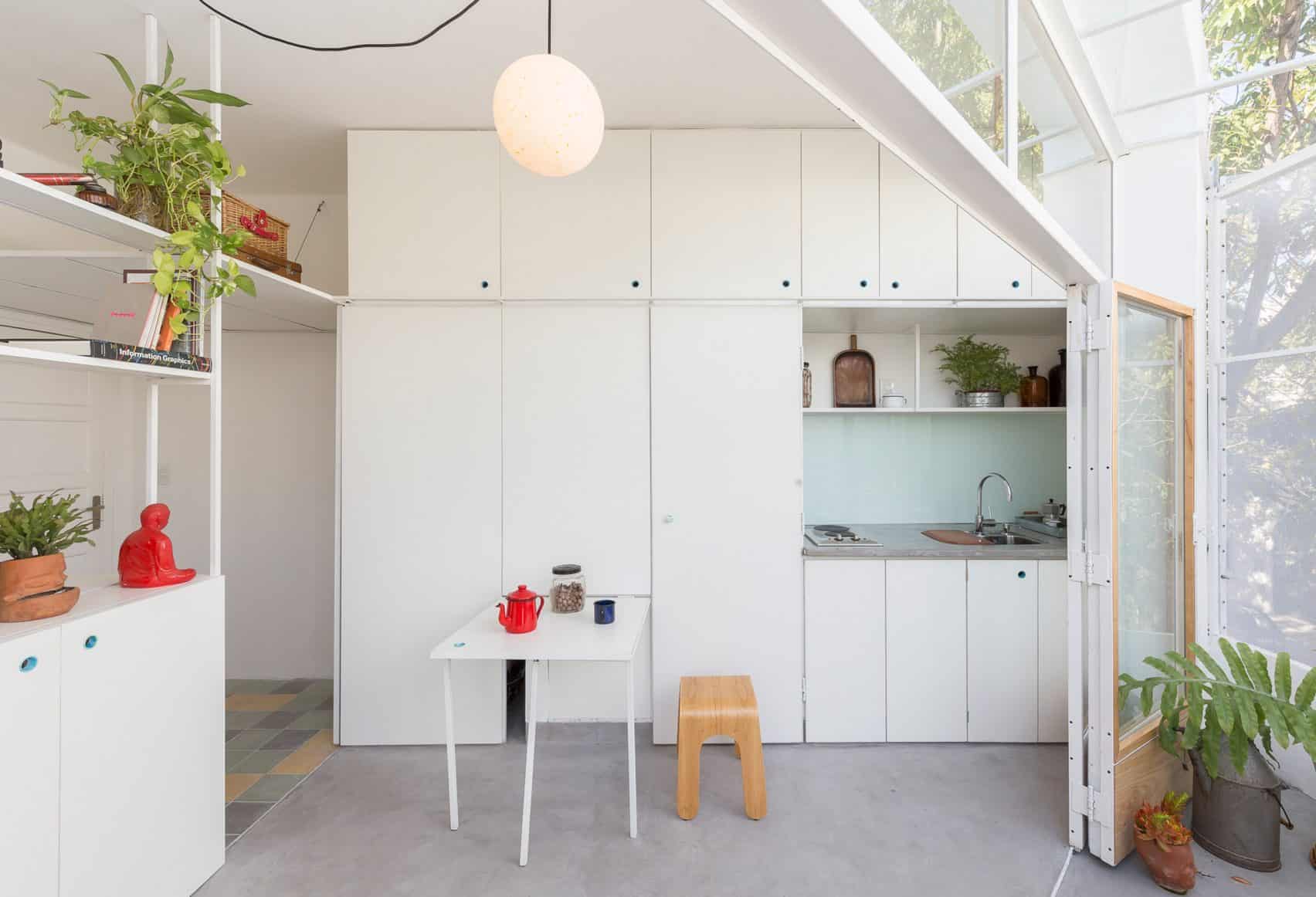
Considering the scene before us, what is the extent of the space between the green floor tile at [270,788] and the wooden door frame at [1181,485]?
3088 mm

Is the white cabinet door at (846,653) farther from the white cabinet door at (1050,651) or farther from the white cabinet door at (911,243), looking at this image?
the white cabinet door at (911,243)

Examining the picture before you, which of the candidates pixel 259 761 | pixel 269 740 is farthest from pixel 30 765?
pixel 269 740

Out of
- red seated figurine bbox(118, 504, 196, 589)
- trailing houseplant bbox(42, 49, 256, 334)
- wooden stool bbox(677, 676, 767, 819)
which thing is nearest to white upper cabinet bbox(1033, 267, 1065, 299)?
wooden stool bbox(677, 676, 767, 819)

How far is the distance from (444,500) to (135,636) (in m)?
1.23

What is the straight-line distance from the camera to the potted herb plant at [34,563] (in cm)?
140

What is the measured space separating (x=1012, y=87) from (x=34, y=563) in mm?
2668

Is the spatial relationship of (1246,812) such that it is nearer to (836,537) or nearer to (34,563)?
(836,537)

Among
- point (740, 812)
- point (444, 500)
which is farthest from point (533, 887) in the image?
→ point (444, 500)

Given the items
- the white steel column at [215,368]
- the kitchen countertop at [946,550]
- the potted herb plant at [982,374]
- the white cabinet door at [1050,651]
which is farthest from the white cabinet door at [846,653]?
the white steel column at [215,368]

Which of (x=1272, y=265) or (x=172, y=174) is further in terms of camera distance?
(x=1272, y=265)

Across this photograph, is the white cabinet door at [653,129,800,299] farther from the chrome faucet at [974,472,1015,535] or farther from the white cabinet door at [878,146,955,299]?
the chrome faucet at [974,472,1015,535]

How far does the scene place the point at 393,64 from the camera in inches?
89.5

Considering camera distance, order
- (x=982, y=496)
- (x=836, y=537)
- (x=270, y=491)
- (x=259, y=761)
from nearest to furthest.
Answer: (x=259, y=761)
(x=836, y=537)
(x=982, y=496)
(x=270, y=491)

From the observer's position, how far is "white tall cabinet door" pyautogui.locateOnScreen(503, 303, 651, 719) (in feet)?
8.91
